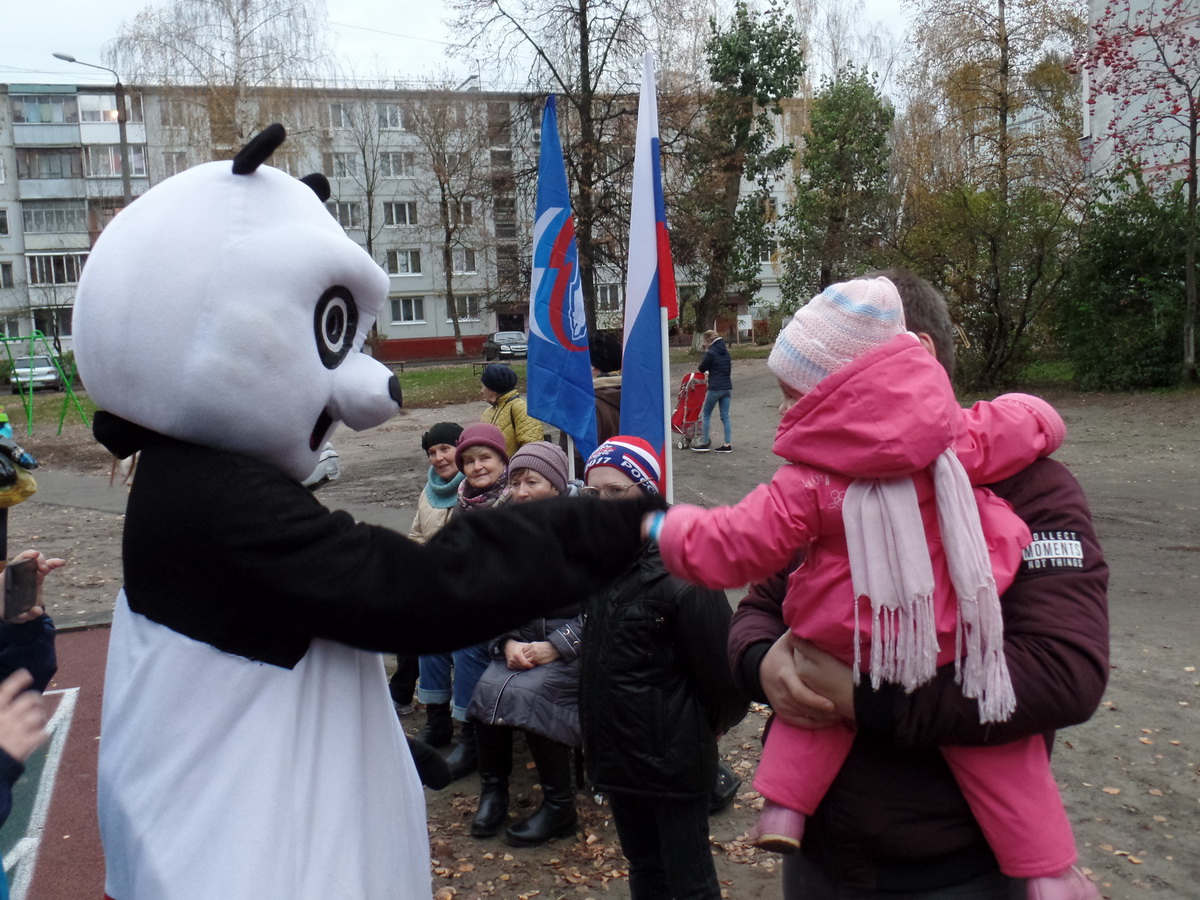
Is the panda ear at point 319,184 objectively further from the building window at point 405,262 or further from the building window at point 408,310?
the building window at point 405,262

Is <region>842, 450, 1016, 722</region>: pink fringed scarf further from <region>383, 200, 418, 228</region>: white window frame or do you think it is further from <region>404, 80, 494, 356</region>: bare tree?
<region>383, 200, 418, 228</region>: white window frame

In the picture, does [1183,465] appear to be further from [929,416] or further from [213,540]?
[213,540]

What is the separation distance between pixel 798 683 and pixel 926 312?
2.86ft

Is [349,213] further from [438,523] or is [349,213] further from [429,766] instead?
[429,766]

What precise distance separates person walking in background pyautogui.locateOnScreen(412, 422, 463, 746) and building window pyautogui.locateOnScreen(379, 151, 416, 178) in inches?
1870

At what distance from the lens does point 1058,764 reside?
4617mm

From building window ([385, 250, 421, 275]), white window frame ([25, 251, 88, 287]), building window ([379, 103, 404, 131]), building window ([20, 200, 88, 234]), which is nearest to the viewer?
building window ([379, 103, 404, 131])

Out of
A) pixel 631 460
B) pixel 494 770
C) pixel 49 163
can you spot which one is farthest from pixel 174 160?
pixel 631 460

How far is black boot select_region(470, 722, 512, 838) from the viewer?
4422mm

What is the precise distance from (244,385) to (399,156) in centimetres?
5505

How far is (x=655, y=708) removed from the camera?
337cm

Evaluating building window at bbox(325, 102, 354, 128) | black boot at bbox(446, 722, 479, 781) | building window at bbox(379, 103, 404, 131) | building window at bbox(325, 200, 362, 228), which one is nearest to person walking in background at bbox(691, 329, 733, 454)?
black boot at bbox(446, 722, 479, 781)

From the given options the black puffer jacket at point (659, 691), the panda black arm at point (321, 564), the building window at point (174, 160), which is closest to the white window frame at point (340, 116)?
the building window at point (174, 160)

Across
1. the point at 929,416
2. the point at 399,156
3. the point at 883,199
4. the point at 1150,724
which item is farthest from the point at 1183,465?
the point at 399,156
